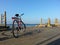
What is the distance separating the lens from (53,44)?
27.0 feet

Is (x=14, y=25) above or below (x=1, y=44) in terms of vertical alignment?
above

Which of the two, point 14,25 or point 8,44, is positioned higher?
point 14,25

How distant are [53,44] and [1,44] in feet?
7.60

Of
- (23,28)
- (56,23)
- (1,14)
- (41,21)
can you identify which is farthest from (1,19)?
(56,23)

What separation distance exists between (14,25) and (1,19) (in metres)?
9.91

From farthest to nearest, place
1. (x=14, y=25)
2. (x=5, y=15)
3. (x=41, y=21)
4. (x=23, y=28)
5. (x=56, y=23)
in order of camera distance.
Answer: (x=56, y=23) < (x=41, y=21) < (x=5, y=15) < (x=23, y=28) < (x=14, y=25)

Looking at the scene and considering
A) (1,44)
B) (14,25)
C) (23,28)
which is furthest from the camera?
(23,28)

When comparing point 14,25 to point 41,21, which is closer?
point 14,25

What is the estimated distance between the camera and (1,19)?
21.0 m

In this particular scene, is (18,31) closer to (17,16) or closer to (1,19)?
(17,16)

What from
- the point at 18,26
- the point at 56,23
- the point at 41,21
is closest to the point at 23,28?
the point at 18,26

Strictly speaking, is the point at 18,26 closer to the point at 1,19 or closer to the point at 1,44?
the point at 1,44

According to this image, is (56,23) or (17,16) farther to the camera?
(56,23)

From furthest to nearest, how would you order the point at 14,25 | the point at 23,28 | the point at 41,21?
the point at 41,21
the point at 23,28
the point at 14,25
